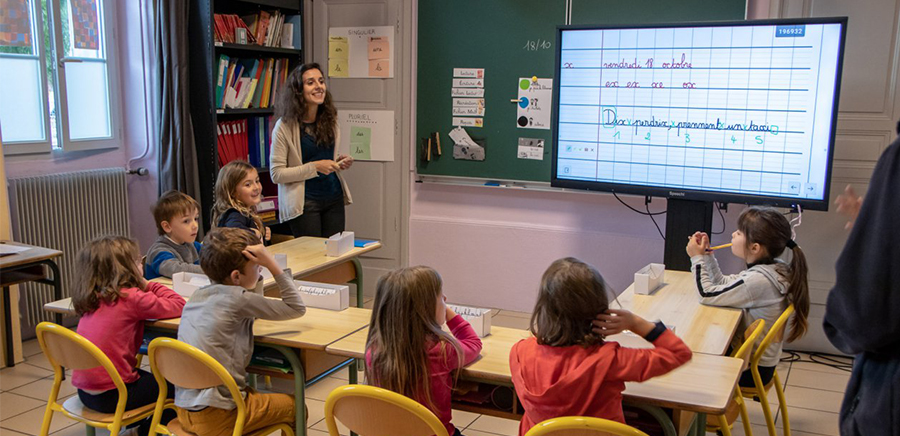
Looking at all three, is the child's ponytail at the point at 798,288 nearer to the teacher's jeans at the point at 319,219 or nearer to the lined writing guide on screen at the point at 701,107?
the lined writing guide on screen at the point at 701,107

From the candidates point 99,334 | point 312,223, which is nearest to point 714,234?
point 312,223

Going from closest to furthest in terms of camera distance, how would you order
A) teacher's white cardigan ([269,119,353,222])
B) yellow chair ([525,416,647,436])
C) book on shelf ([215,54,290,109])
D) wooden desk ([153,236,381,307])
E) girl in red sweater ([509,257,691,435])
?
yellow chair ([525,416,647,436]) < girl in red sweater ([509,257,691,435]) < wooden desk ([153,236,381,307]) < teacher's white cardigan ([269,119,353,222]) < book on shelf ([215,54,290,109])

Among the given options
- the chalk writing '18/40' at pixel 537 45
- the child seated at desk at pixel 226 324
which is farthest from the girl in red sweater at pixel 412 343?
the chalk writing '18/40' at pixel 537 45

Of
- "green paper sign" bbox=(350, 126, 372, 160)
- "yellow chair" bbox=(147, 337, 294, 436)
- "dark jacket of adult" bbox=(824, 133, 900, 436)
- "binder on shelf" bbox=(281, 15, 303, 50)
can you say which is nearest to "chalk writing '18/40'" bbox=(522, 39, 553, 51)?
Result: "green paper sign" bbox=(350, 126, 372, 160)

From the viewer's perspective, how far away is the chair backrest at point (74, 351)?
2451 mm

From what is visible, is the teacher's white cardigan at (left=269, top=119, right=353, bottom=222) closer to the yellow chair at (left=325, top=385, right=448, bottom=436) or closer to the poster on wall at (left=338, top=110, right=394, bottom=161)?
the poster on wall at (left=338, top=110, right=394, bottom=161)

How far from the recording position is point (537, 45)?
485 centimetres

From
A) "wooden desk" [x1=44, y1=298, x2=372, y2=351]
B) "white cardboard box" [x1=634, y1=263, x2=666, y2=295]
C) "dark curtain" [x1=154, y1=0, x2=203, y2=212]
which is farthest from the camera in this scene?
"dark curtain" [x1=154, y1=0, x2=203, y2=212]

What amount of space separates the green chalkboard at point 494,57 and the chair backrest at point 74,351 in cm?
301

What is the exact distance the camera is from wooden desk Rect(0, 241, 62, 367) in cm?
371

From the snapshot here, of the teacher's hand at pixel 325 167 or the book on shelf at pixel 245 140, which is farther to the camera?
the book on shelf at pixel 245 140

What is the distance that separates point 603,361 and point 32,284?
3700 mm

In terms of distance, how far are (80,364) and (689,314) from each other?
7.04 ft

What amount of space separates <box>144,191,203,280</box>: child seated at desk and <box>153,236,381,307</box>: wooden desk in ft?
0.21
